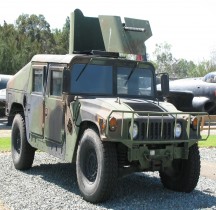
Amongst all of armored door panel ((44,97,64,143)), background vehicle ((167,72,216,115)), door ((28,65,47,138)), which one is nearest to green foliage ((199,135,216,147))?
background vehicle ((167,72,216,115))

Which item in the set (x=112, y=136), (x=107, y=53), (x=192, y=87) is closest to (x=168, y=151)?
(x=112, y=136)

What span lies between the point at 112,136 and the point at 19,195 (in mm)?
1681

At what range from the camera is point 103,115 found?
648 cm

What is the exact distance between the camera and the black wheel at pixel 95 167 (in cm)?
635

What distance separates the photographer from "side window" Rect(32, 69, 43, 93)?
826cm

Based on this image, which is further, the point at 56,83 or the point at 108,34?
the point at 108,34

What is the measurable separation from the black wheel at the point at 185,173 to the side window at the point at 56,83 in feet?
6.84

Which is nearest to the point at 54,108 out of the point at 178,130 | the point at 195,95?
the point at 178,130

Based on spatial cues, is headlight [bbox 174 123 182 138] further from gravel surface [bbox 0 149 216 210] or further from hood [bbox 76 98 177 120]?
gravel surface [bbox 0 149 216 210]

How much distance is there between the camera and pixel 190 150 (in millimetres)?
7172

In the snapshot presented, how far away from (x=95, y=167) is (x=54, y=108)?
1420mm

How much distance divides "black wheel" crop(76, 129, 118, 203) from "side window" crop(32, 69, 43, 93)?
70.9 inches

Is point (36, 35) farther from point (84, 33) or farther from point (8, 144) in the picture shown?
point (84, 33)

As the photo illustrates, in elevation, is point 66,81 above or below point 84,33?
below
